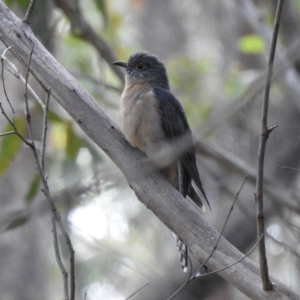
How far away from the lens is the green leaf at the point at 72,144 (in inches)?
238

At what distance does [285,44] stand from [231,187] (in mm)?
2140

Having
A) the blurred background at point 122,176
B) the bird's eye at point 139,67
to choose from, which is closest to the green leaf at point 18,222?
the blurred background at point 122,176

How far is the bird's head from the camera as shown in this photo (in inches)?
225

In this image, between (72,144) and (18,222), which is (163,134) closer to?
(72,144)

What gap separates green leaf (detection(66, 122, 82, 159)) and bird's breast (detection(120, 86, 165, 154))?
881 millimetres

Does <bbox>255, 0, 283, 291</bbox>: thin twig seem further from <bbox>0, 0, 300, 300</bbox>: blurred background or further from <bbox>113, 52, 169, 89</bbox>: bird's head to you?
<bbox>113, 52, 169, 89</bbox>: bird's head

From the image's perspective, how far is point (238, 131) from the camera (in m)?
8.03

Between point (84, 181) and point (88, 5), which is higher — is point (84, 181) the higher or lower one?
the lower one

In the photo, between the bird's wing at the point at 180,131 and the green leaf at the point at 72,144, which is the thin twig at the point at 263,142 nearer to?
the bird's wing at the point at 180,131

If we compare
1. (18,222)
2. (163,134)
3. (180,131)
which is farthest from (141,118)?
(18,222)

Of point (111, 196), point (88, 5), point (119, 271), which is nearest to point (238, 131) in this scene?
point (111, 196)

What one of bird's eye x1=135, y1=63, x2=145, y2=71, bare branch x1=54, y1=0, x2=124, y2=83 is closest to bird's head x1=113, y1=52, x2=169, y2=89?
bird's eye x1=135, y1=63, x2=145, y2=71

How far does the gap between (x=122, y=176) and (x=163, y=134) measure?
1.58 ft

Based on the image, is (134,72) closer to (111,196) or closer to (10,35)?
(10,35)
